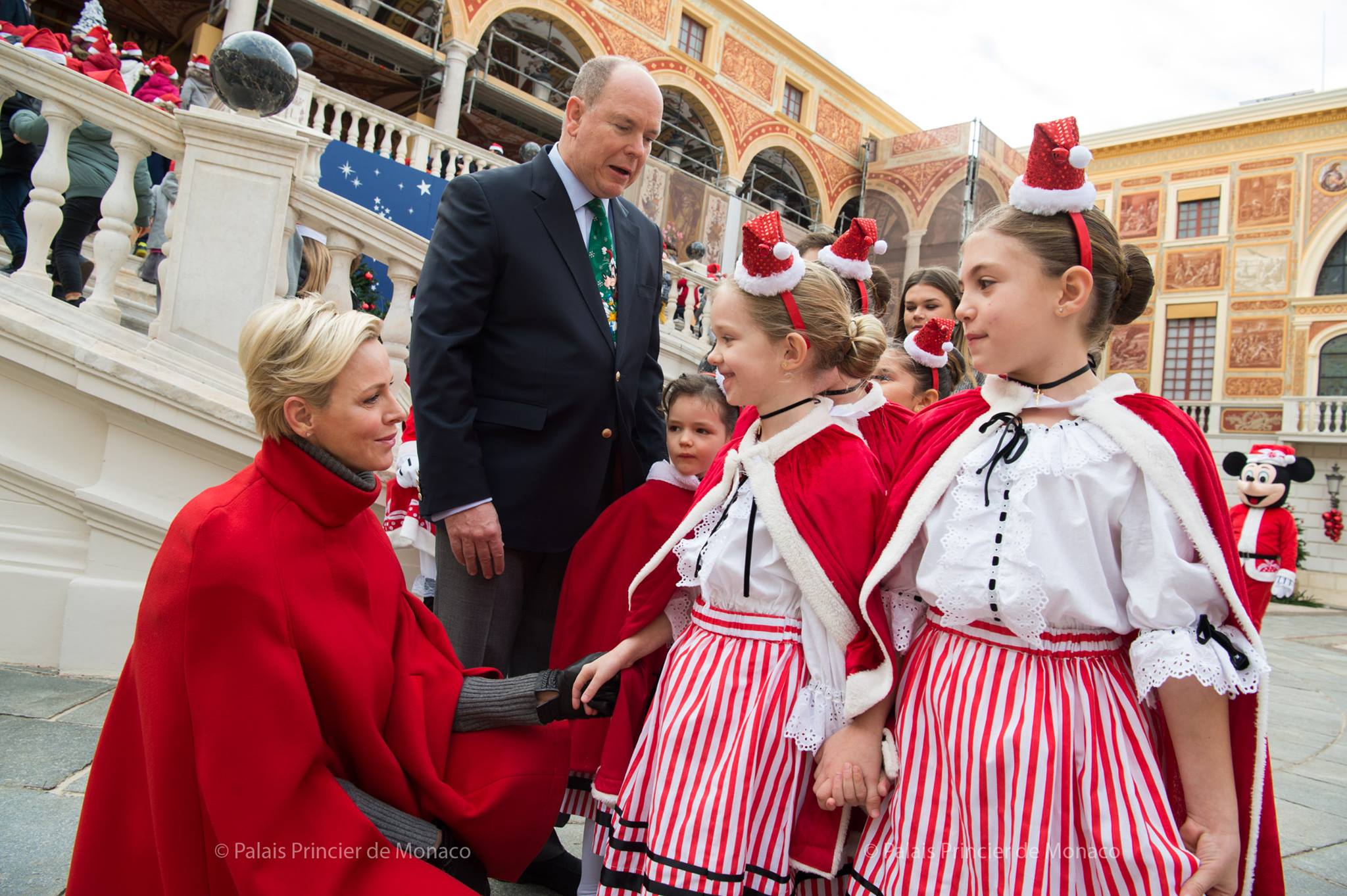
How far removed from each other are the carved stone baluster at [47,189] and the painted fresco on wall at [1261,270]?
88.8 ft

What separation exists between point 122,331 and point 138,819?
8.92 feet

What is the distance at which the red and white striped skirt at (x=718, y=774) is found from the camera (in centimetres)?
151

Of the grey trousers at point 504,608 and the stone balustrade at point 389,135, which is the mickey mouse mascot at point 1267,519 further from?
the stone balustrade at point 389,135

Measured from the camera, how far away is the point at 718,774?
1558mm

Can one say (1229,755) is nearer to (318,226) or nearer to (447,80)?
(318,226)

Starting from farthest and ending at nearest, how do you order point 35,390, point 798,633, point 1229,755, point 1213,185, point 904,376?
point 1213,185, point 35,390, point 904,376, point 798,633, point 1229,755

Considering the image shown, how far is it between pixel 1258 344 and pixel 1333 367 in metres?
1.80

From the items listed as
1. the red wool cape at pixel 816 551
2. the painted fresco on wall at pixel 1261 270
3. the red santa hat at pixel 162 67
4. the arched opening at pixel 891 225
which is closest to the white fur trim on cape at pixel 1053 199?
the red wool cape at pixel 816 551

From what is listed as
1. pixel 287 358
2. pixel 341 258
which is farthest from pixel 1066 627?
pixel 341 258

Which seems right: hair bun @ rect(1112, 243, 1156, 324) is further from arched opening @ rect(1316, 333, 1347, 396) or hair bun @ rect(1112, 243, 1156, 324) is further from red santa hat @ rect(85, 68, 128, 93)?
arched opening @ rect(1316, 333, 1347, 396)

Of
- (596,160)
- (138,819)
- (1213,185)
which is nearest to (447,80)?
(596,160)

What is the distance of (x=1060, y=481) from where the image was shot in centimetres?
139

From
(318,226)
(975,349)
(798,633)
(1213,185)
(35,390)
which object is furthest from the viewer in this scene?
(1213,185)

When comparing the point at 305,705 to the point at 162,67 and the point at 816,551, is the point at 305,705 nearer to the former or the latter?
the point at 816,551
